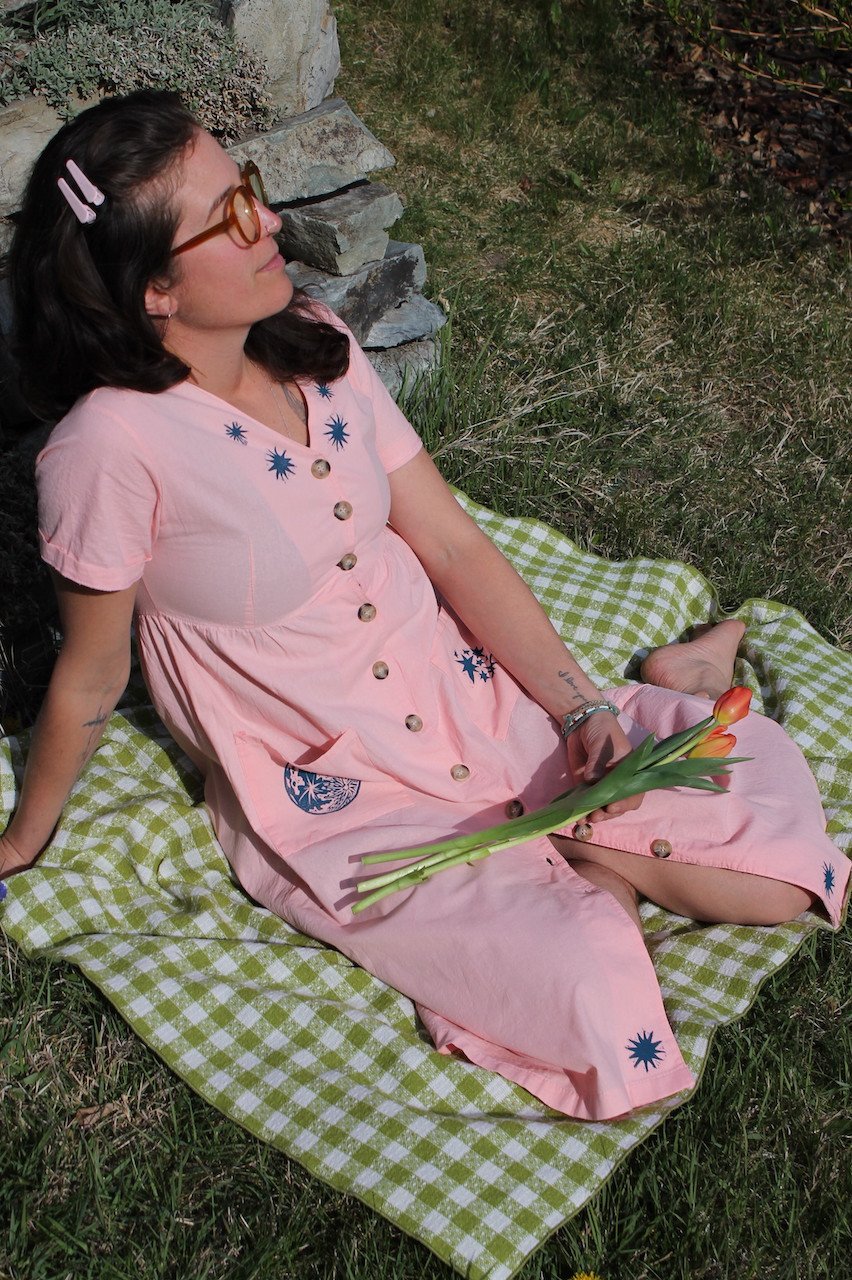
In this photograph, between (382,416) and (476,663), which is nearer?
(382,416)

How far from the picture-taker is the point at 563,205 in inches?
196

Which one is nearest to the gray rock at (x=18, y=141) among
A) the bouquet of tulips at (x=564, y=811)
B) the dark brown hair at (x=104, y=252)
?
the dark brown hair at (x=104, y=252)

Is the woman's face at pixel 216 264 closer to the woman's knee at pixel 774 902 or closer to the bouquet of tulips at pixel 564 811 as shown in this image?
the bouquet of tulips at pixel 564 811

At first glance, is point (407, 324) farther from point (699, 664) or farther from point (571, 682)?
point (571, 682)

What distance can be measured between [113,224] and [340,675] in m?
0.93

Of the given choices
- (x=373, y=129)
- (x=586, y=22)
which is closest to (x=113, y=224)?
(x=373, y=129)

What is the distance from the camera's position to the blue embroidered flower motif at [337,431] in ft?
7.86

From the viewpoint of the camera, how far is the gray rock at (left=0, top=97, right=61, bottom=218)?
296cm

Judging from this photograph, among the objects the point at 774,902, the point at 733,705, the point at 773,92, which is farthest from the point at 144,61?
the point at 773,92

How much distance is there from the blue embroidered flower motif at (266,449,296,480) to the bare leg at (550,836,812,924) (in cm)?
95

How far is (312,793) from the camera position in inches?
98.4

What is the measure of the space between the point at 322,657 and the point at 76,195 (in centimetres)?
95

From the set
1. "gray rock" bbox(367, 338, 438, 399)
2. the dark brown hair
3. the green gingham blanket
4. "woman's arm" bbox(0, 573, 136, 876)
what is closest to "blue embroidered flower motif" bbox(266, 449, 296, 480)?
the dark brown hair

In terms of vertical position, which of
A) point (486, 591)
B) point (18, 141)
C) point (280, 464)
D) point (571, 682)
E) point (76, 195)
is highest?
point (76, 195)
